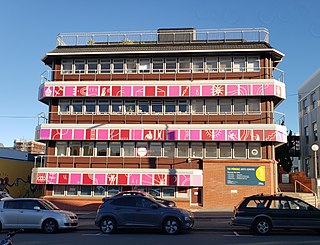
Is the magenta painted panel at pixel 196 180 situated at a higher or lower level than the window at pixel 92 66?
lower

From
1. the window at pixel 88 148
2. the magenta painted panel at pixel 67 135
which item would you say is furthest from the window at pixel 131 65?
the magenta painted panel at pixel 67 135

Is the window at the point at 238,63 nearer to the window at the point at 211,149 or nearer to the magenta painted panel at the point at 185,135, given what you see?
the window at the point at 211,149

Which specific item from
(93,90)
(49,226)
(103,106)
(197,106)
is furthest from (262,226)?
(93,90)

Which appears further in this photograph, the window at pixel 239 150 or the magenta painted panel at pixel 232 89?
the window at pixel 239 150

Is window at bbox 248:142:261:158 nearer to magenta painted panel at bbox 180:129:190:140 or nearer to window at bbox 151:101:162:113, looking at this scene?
magenta painted panel at bbox 180:129:190:140

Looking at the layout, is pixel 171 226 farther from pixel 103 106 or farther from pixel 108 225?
pixel 103 106

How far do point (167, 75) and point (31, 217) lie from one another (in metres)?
16.3

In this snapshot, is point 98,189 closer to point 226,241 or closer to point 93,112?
point 93,112

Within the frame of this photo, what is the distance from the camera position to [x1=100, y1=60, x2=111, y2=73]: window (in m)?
30.6

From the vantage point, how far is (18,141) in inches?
3275

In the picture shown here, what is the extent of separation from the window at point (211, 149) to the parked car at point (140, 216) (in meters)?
12.4

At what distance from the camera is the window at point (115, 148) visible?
2938cm

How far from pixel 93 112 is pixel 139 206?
1473 cm

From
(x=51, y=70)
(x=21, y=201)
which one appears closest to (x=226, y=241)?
(x=21, y=201)
